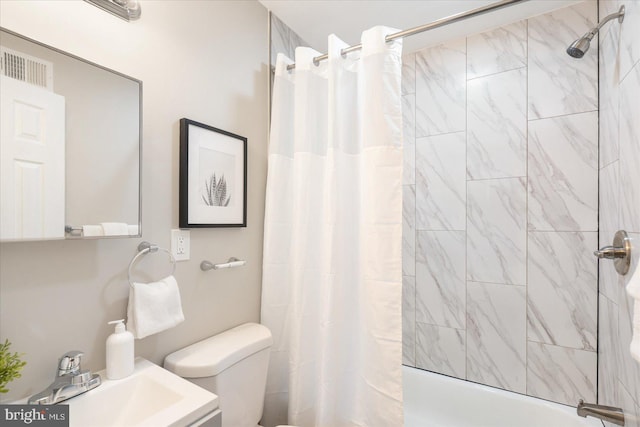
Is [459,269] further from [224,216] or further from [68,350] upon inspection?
[68,350]

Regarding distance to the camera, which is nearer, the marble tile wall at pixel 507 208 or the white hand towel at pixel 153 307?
the white hand towel at pixel 153 307

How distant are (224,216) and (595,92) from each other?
6.54 feet

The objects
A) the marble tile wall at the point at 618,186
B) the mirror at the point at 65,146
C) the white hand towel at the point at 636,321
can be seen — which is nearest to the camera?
the white hand towel at the point at 636,321

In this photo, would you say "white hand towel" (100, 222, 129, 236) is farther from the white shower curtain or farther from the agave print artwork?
the white shower curtain

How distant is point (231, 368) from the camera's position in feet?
3.95

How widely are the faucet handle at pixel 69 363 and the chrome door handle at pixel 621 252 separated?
1779 mm

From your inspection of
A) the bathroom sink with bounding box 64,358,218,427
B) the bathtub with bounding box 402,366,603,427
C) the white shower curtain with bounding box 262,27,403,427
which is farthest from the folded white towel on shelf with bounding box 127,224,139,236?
the bathtub with bounding box 402,366,603,427

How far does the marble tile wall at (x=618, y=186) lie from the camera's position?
3.43 ft

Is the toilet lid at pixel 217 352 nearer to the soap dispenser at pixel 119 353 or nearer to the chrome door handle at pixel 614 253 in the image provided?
the soap dispenser at pixel 119 353

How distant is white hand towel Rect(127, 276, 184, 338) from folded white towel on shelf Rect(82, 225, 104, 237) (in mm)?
201

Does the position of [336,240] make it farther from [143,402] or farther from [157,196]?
[143,402]

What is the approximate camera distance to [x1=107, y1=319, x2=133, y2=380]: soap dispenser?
956 mm

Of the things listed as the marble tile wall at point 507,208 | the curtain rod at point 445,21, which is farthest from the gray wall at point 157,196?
the marble tile wall at point 507,208

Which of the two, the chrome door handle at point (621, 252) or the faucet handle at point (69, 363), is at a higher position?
the chrome door handle at point (621, 252)
